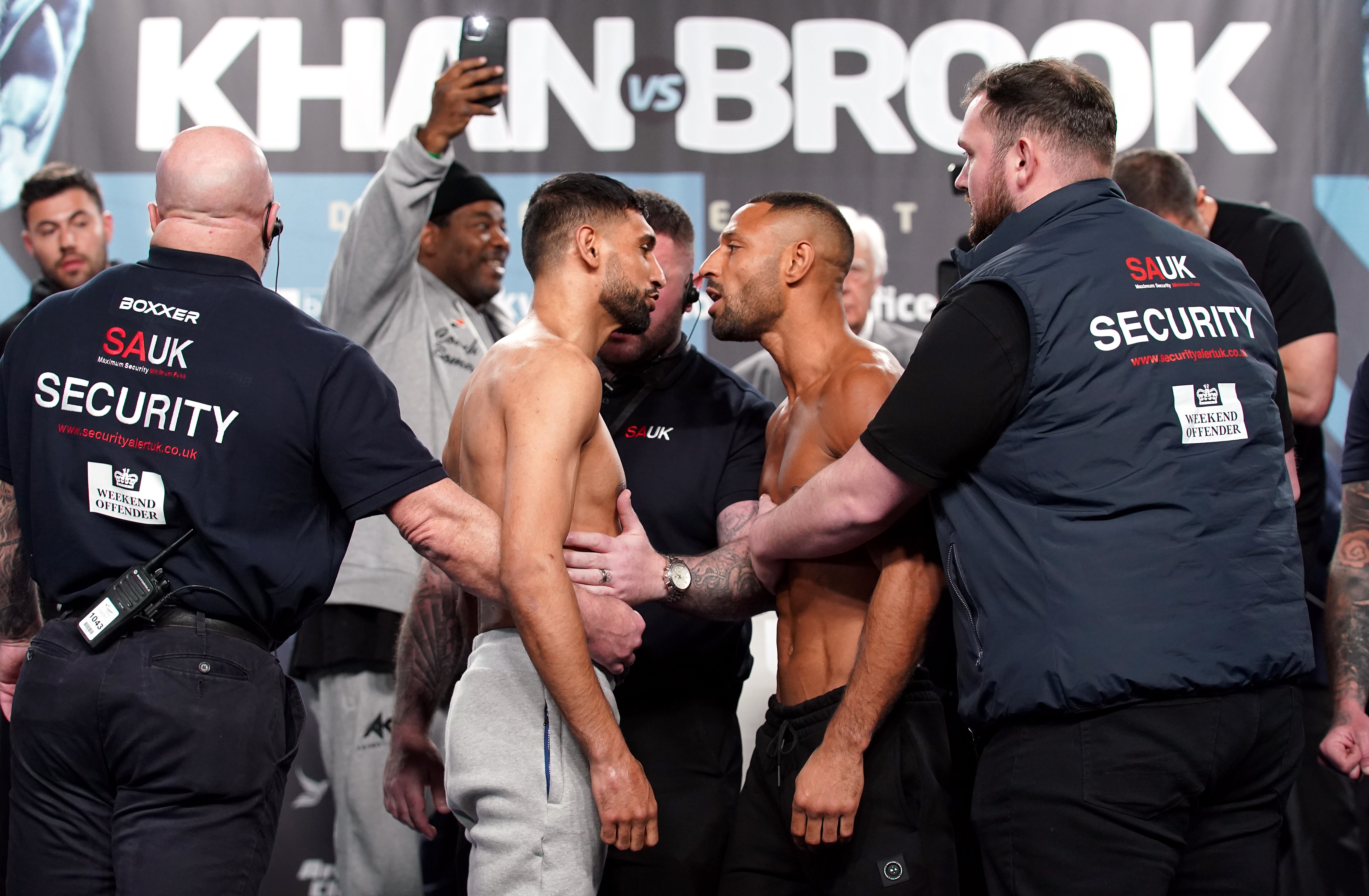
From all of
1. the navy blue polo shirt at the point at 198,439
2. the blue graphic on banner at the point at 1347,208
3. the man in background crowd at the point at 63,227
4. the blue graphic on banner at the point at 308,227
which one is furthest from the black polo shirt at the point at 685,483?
the blue graphic on banner at the point at 1347,208

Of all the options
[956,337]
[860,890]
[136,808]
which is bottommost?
[860,890]

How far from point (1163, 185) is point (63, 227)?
3732 mm

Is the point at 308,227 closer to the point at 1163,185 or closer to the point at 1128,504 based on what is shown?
the point at 1163,185

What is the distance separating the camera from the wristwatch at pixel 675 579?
2.62 m

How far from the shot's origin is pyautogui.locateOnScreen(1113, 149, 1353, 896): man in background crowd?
10.8 feet

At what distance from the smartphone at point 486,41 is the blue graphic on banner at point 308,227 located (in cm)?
125

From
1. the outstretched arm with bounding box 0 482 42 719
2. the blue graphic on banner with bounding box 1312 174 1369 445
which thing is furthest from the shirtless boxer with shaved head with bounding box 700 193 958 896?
the blue graphic on banner with bounding box 1312 174 1369 445

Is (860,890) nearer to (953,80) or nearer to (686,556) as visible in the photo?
(686,556)

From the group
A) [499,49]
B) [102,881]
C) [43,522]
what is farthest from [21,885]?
[499,49]

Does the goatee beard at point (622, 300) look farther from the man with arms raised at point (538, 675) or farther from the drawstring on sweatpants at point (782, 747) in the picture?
the drawstring on sweatpants at point (782, 747)

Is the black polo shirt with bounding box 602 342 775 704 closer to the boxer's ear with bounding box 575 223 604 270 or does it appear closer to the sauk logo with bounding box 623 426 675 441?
the sauk logo with bounding box 623 426 675 441

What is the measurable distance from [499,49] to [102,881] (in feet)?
7.94

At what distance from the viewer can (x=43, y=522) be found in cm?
211

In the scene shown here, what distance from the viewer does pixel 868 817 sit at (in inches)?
94.7
